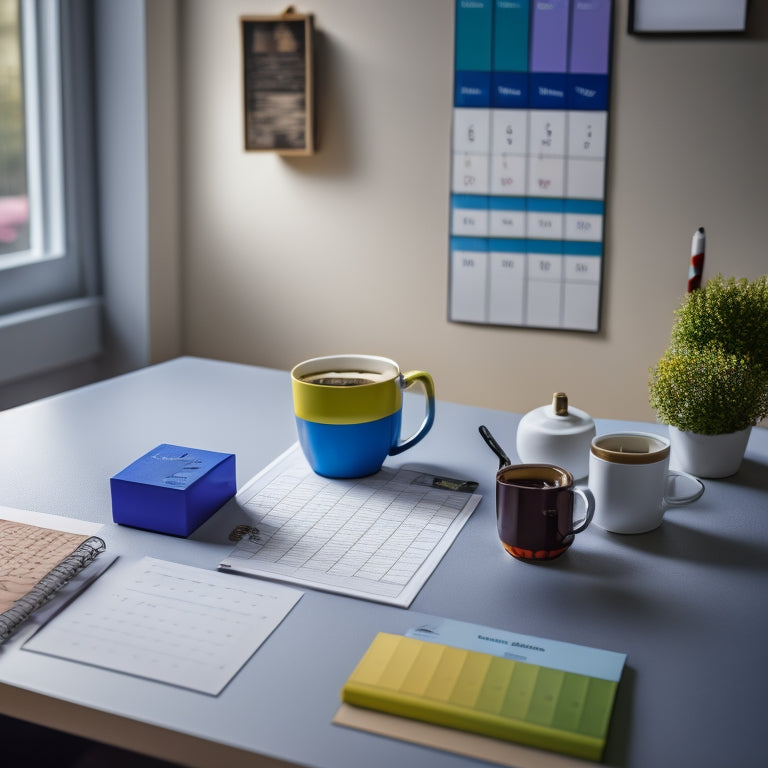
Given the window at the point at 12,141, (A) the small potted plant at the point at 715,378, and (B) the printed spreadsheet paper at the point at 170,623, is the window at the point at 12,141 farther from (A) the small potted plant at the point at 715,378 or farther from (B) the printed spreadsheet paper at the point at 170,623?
(A) the small potted plant at the point at 715,378

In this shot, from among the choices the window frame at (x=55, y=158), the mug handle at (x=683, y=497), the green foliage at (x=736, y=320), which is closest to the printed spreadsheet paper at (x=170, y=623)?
the mug handle at (x=683, y=497)

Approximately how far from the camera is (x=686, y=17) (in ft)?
6.42

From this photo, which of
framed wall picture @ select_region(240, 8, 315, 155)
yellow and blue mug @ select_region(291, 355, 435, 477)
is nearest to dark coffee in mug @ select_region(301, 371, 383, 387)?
yellow and blue mug @ select_region(291, 355, 435, 477)

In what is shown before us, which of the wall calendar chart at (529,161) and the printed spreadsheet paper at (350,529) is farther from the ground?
the wall calendar chart at (529,161)

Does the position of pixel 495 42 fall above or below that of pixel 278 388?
above

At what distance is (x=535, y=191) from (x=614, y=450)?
45.8 inches

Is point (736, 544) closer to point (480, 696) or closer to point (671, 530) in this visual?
point (671, 530)

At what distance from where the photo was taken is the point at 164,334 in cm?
250

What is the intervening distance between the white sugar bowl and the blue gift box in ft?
1.25

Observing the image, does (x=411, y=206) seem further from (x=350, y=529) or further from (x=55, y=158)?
(x=350, y=529)

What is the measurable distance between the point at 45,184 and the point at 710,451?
1790 millimetres

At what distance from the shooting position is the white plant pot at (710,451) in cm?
122

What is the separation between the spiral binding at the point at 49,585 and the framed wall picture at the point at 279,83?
1445 millimetres

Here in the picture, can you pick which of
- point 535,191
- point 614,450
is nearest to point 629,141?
Result: point 535,191
